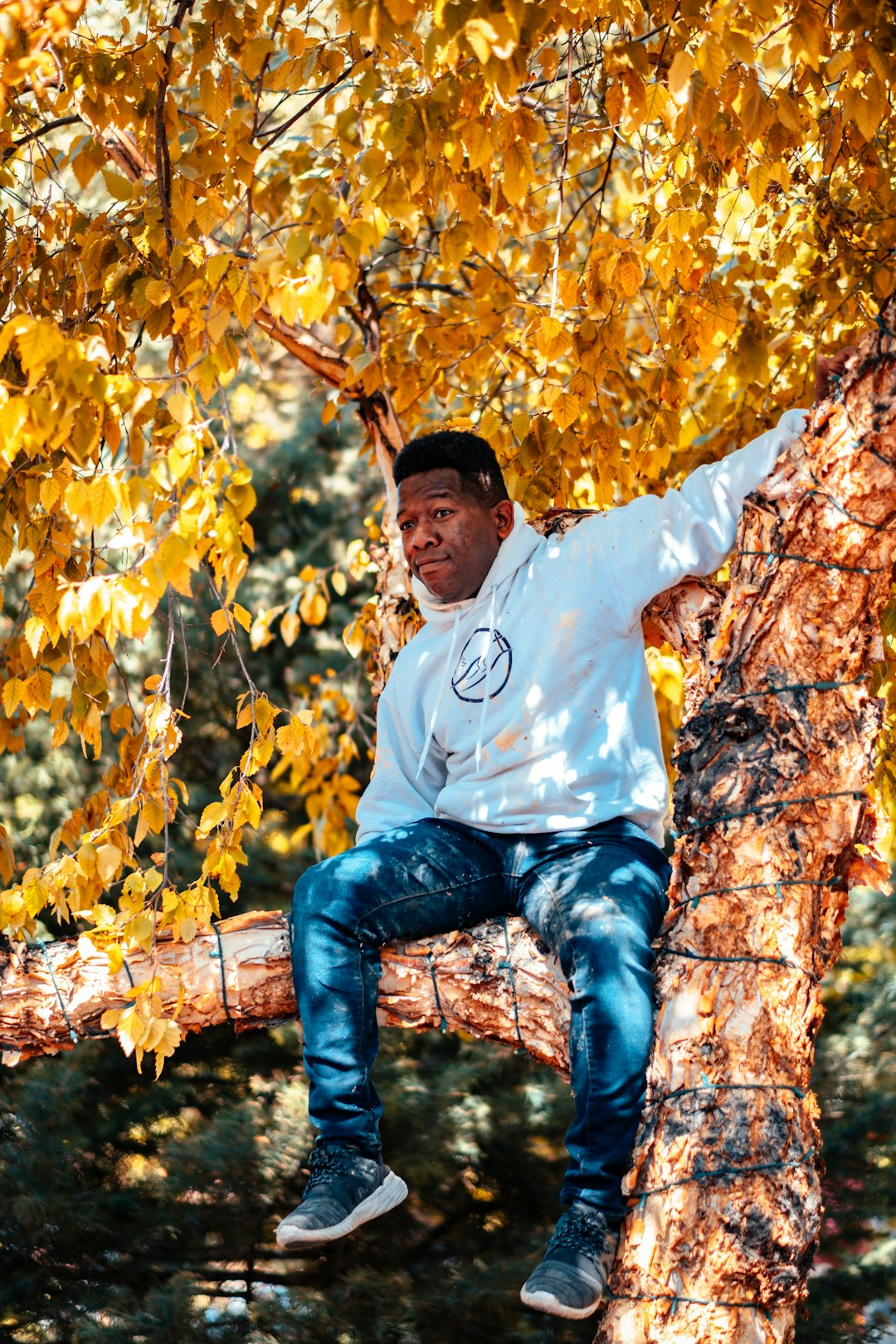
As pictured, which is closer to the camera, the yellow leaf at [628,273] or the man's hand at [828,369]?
Answer: the man's hand at [828,369]

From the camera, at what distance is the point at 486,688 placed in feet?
10.4

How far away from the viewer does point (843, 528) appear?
2.55m

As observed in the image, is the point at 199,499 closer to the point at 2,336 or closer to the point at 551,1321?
the point at 2,336

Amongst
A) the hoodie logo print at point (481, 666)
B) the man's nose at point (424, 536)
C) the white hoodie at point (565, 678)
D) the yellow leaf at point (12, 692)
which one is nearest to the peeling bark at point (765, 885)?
the white hoodie at point (565, 678)

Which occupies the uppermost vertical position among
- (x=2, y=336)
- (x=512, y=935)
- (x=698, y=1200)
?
(x=2, y=336)

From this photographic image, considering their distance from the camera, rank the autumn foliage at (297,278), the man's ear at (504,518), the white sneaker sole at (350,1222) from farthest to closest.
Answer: the man's ear at (504,518) → the white sneaker sole at (350,1222) → the autumn foliage at (297,278)

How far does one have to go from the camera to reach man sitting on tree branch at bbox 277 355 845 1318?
2557 mm

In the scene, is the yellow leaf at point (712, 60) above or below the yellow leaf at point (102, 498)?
above

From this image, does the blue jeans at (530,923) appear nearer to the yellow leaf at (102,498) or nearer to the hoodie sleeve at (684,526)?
the hoodie sleeve at (684,526)

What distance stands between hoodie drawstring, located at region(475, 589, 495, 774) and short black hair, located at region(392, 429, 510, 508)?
30cm

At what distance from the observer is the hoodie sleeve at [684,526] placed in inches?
108

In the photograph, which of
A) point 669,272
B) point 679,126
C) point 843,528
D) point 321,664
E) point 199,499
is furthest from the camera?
point 321,664

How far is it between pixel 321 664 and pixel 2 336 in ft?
15.9

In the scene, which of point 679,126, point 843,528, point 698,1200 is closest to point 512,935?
point 698,1200
